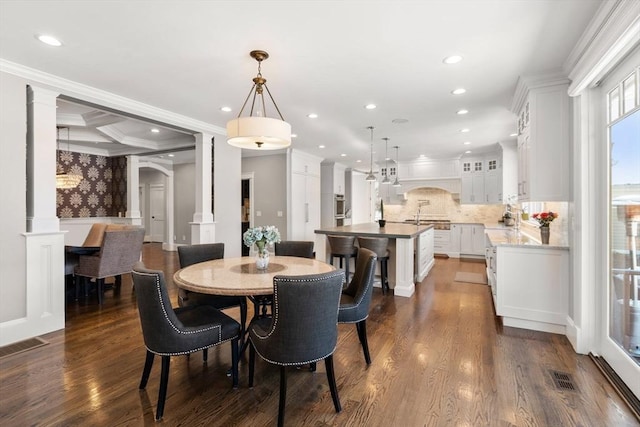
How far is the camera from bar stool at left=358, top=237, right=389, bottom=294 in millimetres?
4297

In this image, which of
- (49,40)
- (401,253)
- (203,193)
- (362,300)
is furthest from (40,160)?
(401,253)

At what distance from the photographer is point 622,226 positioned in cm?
230

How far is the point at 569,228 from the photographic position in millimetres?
2984

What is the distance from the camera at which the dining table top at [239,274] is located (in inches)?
77.3

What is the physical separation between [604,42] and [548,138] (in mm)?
1124

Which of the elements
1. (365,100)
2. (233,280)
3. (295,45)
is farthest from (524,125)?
(233,280)

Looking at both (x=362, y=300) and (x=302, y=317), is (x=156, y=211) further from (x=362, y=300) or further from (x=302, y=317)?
(x=302, y=317)

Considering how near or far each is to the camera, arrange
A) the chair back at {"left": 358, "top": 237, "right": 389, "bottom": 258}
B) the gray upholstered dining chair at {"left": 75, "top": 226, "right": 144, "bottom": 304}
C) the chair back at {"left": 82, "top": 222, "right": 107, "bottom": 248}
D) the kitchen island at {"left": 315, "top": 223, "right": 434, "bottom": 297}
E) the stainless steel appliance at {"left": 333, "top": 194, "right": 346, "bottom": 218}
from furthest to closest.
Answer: the stainless steel appliance at {"left": 333, "top": 194, "right": 346, "bottom": 218} → the chair back at {"left": 82, "top": 222, "right": 107, "bottom": 248} → the kitchen island at {"left": 315, "top": 223, "right": 434, "bottom": 297} → the chair back at {"left": 358, "top": 237, "right": 389, "bottom": 258} → the gray upholstered dining chair at {"left": 75, "top": 226, "right": 144, "bottom": 304}

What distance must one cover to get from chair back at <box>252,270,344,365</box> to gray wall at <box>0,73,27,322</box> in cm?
267

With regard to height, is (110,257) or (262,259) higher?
(262,259)

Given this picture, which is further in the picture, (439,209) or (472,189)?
(439,209)

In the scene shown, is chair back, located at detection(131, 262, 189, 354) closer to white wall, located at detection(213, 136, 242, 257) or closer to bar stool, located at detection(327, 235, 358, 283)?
bar stool, located at detection(327, 235, 358, 283)

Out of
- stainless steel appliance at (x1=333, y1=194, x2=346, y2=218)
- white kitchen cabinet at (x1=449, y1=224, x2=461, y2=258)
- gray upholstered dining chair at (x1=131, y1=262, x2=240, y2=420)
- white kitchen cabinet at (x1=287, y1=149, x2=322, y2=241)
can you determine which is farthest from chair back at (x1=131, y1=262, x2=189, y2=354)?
stainless steel appliance at (x1=333, y1=194, x2=346, y2=218)

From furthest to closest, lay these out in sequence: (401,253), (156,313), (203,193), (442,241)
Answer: (442,241) < (203,193) < (401,253) < (156,313)
